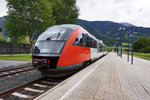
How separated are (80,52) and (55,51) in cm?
245

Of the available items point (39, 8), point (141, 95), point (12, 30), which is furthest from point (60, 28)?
point (12, 30)

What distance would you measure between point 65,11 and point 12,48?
1901 centimetres

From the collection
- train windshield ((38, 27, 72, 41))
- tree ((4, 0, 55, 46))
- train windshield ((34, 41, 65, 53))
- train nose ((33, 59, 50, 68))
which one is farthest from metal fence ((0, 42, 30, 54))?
train nose ((33, 59, 50, 68))

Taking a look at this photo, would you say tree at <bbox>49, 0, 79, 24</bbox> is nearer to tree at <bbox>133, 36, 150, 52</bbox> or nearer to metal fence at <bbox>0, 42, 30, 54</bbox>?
metal fence at <bbox>0, 42, 30, 54</bbox>

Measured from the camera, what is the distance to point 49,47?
7.58m

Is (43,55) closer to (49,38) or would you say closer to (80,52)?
(49,38)

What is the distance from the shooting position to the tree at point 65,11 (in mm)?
33844

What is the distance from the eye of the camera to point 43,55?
7293 mm

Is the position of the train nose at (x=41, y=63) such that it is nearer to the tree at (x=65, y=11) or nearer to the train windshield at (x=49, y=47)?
the train windshield at (x=49, y=47)

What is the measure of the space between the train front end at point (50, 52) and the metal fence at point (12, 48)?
31.3 m

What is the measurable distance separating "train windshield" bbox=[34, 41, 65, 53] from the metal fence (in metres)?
31.3

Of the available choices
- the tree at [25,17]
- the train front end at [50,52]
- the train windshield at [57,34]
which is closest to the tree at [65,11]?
the tree at [25,17]

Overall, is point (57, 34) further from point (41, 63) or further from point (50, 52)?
point (41, 63)

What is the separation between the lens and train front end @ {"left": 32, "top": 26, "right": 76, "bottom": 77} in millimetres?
7148
